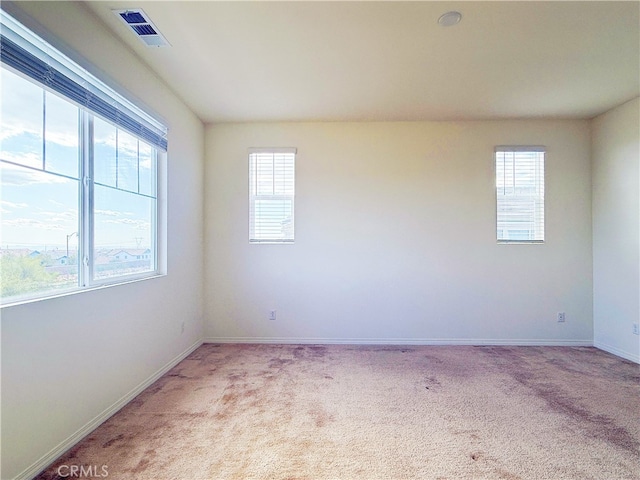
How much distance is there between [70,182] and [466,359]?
3.83m

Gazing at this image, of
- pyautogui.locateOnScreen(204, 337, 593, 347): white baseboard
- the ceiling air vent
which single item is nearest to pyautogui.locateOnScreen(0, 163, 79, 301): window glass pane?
the ceiling air vent

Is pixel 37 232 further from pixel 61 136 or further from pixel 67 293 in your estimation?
pixel 61 136

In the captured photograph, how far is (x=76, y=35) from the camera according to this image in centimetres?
176

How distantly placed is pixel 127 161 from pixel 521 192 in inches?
168

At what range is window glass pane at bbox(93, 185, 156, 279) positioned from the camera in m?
2.02

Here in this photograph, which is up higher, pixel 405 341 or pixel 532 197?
pixel 532 197

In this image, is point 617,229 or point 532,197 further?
point 532,197

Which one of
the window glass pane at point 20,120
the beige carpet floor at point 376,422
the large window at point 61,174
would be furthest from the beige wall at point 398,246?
the window glass pane at point 20,120

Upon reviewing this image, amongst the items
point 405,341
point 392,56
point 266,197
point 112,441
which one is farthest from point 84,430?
point 392,56

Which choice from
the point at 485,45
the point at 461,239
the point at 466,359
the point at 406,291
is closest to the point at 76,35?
the point at 485,45

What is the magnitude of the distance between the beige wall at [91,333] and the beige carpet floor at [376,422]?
0.56ft

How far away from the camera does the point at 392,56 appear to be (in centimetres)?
225

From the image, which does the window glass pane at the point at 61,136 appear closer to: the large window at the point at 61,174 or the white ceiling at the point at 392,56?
the large window at the point at 61,174

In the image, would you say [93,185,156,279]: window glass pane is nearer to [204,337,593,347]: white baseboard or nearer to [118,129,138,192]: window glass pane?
[118,129,138,192]: window glass pane
